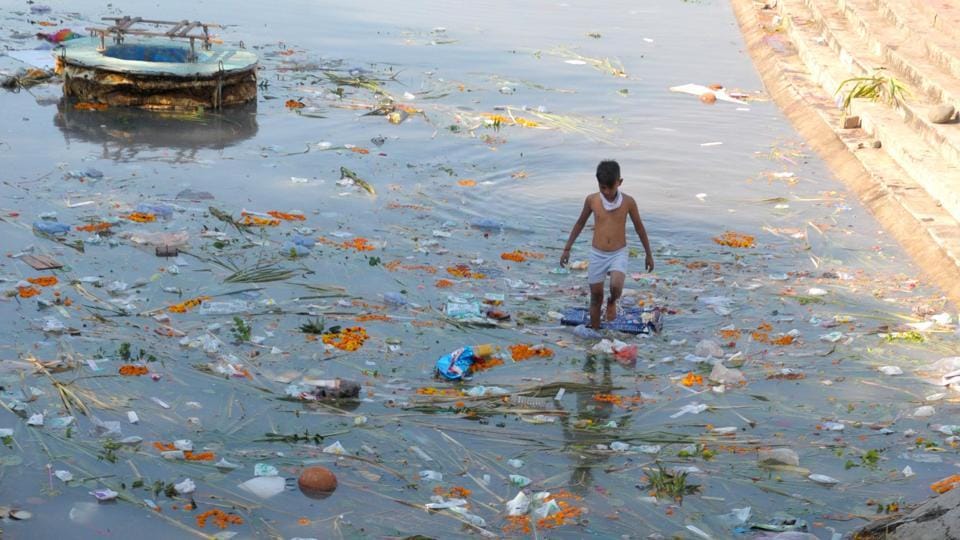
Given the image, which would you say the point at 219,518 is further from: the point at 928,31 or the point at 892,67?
the point at 928,31

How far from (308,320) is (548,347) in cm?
136

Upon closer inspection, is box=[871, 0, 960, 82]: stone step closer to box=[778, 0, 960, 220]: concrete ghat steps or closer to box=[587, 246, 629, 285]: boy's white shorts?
box=[778, 0, 960, 220]: concrete ghat steps

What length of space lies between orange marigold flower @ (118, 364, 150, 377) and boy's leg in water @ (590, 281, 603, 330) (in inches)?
96.8

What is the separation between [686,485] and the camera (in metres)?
5.04

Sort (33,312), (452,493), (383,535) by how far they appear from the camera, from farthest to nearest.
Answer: (33,312), (452,493), (383,535)

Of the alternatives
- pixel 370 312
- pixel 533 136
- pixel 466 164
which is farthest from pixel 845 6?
pixel 370 312

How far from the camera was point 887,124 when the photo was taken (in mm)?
11508

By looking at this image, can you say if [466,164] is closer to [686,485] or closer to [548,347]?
[548,347]

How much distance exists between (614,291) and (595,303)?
0.14m

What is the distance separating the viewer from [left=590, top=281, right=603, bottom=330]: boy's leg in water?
6.70 metres

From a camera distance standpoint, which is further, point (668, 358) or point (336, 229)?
point (336, 229)

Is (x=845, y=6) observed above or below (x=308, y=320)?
above

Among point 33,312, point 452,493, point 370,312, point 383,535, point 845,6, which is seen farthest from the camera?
point 845,6

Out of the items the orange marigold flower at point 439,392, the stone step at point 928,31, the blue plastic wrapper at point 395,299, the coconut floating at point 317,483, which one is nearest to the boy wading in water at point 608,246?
the blue plastic wrapper at point 395,299
